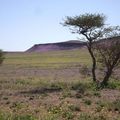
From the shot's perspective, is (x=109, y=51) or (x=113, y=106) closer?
(x=113, y=106)

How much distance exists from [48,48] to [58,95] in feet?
521

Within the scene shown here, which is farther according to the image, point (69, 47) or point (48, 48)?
point (48, 48)

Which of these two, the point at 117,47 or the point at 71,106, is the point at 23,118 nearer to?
the point at 71,106

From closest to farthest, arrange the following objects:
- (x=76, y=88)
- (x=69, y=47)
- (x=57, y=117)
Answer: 1. (x=57, y=117)
2. (x=76, y=88)
3. (x=69, y=47)

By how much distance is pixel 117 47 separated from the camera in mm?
27469

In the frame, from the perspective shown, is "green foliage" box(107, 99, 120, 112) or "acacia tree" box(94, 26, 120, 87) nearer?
"green foliage" box(107, 99, 120, 112)

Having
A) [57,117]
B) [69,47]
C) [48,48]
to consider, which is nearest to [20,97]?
[57,117]

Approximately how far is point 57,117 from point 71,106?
98.6 inches

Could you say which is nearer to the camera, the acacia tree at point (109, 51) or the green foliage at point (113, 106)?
the green foliage at point (113, 106)

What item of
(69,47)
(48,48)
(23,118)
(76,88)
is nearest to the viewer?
(23,118)

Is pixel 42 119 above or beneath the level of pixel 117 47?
beneath

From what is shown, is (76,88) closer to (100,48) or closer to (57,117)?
(100,48)

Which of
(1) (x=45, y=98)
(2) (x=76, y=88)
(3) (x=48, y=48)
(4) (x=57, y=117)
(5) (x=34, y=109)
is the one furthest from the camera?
(3) (x=48, y=48)

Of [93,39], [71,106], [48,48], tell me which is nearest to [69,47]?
[48,48]
